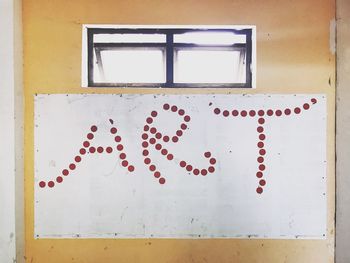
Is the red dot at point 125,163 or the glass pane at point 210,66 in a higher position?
the glass pane at point 210,66

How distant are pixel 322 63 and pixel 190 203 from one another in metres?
1.59

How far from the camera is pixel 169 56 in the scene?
273 cm

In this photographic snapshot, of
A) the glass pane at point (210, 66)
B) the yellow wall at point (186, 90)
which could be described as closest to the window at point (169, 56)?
the glass pane at point (210, 66)

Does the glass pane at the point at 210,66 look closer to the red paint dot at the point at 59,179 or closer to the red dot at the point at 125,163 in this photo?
the red dot at the point at 125,163

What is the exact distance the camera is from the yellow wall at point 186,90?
2598 mm

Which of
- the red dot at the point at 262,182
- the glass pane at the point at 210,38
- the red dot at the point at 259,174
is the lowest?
the red dot at the point at 262,182

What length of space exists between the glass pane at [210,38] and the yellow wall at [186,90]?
14cm

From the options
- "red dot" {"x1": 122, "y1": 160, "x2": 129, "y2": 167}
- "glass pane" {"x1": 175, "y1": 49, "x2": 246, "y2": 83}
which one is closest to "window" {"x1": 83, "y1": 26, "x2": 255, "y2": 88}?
"glass pane" {"x1": 175, "y1": 49, "x2": 246, "y2": 83}

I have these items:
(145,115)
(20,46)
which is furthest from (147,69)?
(20,46)

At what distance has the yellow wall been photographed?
2598 millimetres

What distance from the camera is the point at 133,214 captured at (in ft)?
8.54

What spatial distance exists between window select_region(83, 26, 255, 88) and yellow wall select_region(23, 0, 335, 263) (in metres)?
0.11

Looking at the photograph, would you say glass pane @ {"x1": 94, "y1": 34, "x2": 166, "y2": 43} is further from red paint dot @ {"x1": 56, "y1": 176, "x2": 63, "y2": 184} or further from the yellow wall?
red paint dot @ {"x1": 56, "y1": 176, "x2": 63, "y2": 184}

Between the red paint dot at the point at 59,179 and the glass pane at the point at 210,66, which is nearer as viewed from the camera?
the red paint dot at the point at 59,179
